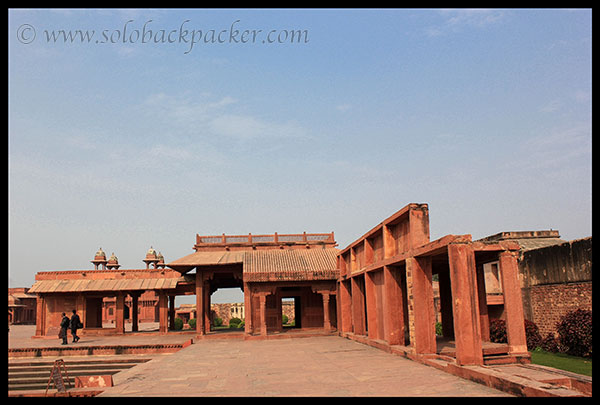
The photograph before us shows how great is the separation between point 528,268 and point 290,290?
12.6 meters

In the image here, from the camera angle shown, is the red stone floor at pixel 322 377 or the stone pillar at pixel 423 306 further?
the stone pillar at pixel 423 306

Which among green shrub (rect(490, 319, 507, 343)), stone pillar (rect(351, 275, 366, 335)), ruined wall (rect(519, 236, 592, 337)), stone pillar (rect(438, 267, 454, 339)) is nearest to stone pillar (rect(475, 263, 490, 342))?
stone pillar (rect(438, 267, 454, 339))

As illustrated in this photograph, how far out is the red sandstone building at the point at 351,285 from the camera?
407 inches

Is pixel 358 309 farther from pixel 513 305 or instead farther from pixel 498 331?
pixel 513 305

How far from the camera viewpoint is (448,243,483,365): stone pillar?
9844 mm

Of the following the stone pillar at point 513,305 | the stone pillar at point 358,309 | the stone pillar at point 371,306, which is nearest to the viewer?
the stone pillar at point 513,305

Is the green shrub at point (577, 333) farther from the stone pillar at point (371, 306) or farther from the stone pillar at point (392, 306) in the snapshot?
the stone pillar at point (371, 306)

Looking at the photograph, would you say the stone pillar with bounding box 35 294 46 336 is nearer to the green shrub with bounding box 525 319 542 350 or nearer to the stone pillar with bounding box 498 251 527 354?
the green shrub with bounding box 525 319 542 350

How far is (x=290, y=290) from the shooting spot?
27266 mm

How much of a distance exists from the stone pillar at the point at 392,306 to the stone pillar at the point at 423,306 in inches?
93.6

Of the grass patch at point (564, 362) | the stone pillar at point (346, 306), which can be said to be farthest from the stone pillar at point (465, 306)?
the stone pillar at point (346, 306)

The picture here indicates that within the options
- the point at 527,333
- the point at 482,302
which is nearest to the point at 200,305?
the point at 482,302

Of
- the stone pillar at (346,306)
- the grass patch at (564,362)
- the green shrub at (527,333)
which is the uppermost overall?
the stone pillar at (346,306)

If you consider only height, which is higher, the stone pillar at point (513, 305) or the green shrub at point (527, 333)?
the stone pillar at point (513, 305)
